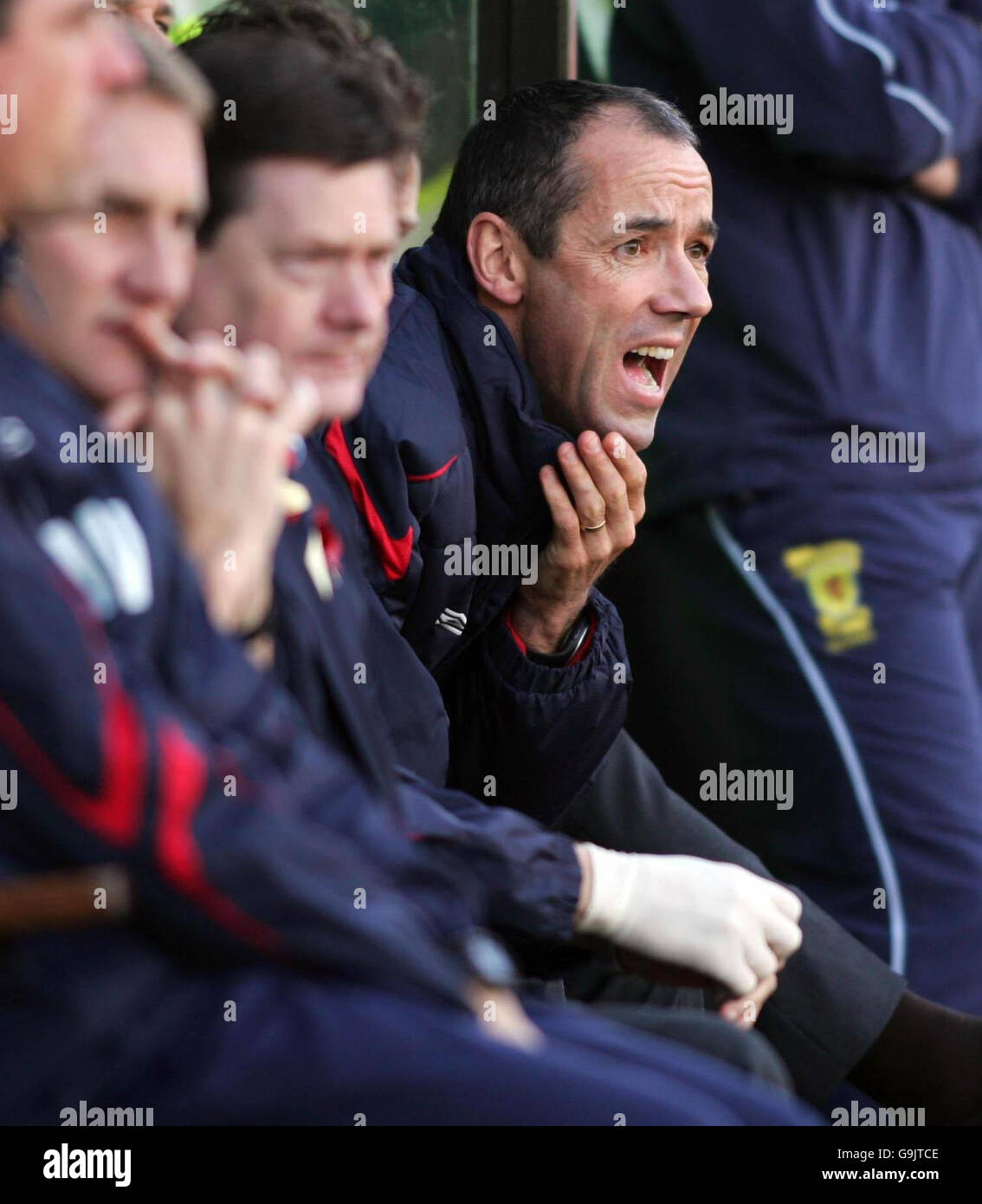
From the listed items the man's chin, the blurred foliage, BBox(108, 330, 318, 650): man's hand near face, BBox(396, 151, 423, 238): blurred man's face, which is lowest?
BBox(108, 330, 318, 650): man's hand near face

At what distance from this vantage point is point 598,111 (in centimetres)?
242

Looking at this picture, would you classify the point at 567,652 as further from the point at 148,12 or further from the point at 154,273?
the point at 154,273

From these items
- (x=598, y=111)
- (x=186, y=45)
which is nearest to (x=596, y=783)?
(x=598, y=111)

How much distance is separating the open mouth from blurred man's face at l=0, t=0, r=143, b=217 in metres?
1.17

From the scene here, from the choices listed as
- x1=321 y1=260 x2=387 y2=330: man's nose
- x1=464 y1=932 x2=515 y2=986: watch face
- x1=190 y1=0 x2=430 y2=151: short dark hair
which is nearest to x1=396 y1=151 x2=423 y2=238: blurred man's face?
x1=190 y1=0 x2=430 y2=151: short dark hair

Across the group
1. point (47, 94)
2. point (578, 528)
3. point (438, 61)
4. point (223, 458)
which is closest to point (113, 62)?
point (47, 94)

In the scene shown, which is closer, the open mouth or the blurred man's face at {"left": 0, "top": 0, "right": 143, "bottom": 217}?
the blurred man's face at {"left": 0, "top": 0, "right": 143, "bottom": 217}

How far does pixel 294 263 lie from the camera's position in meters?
1.56

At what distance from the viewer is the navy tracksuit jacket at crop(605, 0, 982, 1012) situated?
2.67 meters

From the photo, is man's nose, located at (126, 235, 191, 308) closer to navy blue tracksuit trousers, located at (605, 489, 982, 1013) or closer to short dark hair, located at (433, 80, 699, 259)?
short dark hair, located at (433, 80, 699, 259)

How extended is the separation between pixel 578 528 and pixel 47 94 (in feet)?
3.63

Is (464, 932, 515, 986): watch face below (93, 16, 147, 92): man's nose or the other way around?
below

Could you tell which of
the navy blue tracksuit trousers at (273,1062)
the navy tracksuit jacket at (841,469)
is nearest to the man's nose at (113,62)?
the navy blue tracksuit trousers at (273,1062)
